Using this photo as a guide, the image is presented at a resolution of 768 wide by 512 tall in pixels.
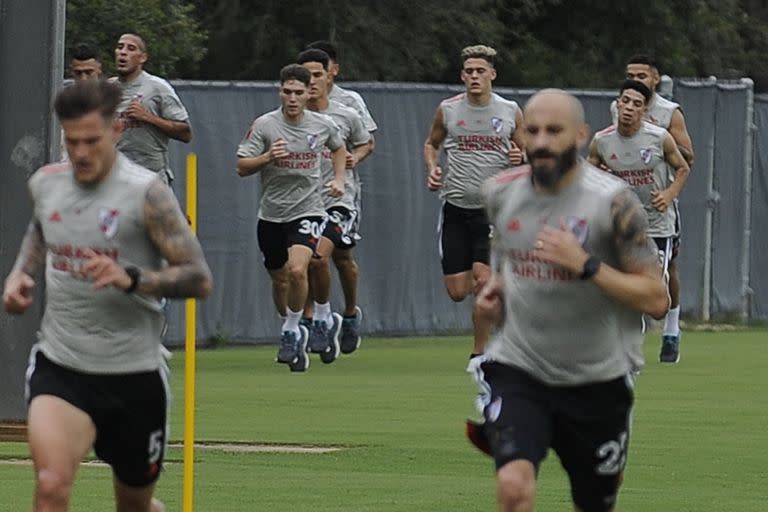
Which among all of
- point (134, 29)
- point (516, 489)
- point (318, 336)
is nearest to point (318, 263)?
point (318, 336)

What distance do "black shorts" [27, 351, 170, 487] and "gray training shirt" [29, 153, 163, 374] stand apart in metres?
0.05

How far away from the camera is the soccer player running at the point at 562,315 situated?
8711mm

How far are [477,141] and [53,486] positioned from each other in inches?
429

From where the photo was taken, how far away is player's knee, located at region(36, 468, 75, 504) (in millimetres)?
8609

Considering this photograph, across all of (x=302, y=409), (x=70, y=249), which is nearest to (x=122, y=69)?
A: (x=302, y=409)

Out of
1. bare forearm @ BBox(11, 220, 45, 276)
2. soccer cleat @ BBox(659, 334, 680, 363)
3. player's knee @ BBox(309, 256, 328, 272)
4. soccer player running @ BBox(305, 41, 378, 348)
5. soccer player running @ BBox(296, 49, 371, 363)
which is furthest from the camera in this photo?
soccer cleat @ BBox(659, 334, 680, 363)

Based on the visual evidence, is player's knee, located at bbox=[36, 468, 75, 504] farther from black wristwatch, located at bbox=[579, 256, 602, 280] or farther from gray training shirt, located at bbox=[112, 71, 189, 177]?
gray training shirt, located at bbox=[112, 71, 189, 177]

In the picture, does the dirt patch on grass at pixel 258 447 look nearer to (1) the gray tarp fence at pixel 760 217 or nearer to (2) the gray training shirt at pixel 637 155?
(2) the gray training shirt at pixel 637 155

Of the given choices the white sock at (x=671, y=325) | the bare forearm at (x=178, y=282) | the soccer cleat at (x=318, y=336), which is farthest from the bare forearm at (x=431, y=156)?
the bare forearm at (x=178, y=282)

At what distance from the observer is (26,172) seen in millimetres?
14680

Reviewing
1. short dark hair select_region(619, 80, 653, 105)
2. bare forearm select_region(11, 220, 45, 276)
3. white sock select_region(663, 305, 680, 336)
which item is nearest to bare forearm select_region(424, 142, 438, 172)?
short dark hair select_region(619, 80, 653, 105)

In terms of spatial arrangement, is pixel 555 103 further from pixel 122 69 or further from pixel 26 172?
pixel 122 69

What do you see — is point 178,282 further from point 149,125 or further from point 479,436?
point 149,125

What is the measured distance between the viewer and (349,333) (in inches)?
868
